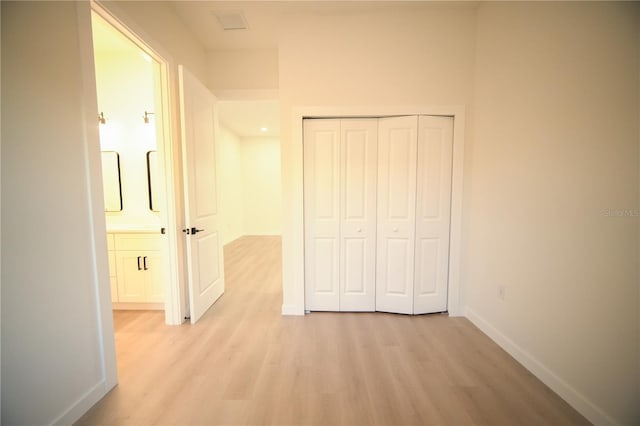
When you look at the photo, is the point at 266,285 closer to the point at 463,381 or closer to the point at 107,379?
the point at 107,379

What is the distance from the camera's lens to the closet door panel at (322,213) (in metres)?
2.35

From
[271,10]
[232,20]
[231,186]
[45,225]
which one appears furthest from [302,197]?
[231,186]

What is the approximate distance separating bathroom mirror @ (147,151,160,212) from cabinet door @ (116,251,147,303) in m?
0.57

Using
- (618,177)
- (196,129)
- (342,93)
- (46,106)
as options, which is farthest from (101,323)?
(618,177)

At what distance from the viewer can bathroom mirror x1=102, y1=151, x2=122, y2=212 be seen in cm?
266

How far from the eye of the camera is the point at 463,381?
156 cm

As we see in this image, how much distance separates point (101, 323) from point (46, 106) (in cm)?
124

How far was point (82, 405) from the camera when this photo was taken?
1330 mm

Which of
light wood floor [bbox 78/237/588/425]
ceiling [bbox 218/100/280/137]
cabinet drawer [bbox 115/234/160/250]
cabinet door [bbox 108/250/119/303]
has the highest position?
ceiling [bbox 218/100/280/137]

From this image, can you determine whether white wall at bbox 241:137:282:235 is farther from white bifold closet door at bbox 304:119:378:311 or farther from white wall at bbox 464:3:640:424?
white wall at bbox 464:3:640:424

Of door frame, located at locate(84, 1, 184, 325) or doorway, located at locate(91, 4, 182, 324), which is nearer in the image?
door frame, located at locate(84, 1, 184, 325)

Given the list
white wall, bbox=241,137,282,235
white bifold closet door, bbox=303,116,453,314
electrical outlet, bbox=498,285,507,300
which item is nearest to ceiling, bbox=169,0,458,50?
white bifold closet door, bbox=303,116,453,314

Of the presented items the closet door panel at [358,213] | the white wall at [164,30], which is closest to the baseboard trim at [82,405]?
the closet door panel at [358,213]

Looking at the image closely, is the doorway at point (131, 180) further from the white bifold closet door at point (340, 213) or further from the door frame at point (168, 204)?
the white bifold closet door at point (340, 213)
